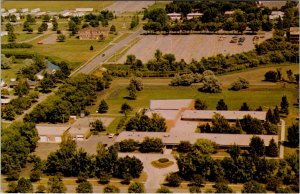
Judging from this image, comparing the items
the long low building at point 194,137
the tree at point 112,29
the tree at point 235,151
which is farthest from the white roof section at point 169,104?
the tree at point 112,29

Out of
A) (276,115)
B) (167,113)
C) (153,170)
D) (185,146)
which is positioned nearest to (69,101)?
(167,113)

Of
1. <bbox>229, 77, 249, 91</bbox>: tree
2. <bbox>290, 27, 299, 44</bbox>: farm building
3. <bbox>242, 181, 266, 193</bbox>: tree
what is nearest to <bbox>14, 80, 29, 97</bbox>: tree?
<bbox>229, 77, 249, 91</bbox>: tree

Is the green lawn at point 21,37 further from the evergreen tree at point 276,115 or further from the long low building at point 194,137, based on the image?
the evergreen tree at point 276,115

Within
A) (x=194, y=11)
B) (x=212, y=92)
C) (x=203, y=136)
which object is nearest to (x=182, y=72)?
(x=212, y=92)

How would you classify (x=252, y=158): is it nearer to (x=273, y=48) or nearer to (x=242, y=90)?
(x=242, y=90)

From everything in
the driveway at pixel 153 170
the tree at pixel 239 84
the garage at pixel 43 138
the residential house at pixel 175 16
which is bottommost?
the driveway at pixel 153 170

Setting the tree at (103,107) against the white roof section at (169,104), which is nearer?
the white roof section at (169,104)

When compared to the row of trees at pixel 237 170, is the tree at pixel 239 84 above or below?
above
